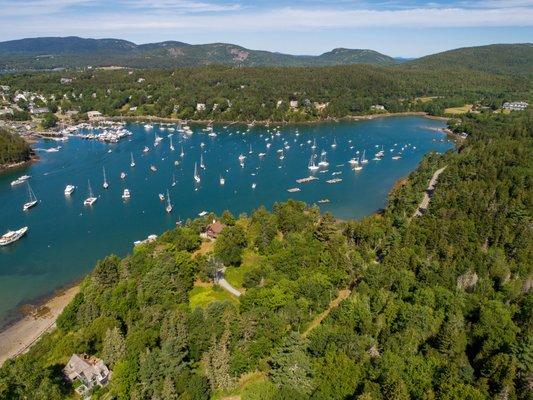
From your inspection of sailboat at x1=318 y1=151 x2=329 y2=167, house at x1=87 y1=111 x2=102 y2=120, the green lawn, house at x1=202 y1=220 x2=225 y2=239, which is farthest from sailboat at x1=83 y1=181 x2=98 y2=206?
house at x1=87 y1=111 x2=102 y2=120

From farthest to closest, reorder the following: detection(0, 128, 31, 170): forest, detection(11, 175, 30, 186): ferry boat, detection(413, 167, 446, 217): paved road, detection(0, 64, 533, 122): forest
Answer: detection(0, 64, 533, 122): forest
detection(0, 128, 31, 170): forest
detection(11, 175, 30, 186): ferry boat
detection(413, 167, 446, 217): paved road

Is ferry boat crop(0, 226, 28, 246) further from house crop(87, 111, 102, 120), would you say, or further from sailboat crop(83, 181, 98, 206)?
house crop(87, 111, 102, 120)

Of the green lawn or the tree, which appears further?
the tree

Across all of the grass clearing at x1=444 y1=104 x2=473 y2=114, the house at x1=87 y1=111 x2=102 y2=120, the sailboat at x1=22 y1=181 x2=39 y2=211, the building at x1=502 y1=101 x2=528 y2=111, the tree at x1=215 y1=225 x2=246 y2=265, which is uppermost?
the tree at x1=215 y1=225 x2=246 y2=265

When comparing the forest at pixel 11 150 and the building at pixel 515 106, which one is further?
the building at pixel 515 106

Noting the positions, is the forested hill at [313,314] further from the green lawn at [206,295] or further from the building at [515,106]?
the building at [515,106]

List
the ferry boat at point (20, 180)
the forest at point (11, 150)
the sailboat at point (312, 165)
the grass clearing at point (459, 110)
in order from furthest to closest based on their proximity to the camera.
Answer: the grass clearing at point (459, 110)
the sailboat at point (312, 165)
the forest at point (11, 150)
the ferry boat at point (20, 180)

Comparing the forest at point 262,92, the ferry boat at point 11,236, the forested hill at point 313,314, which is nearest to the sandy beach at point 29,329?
the forested hill at point 313,314

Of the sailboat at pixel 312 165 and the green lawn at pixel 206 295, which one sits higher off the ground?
the green lawn at pixel 206 295
